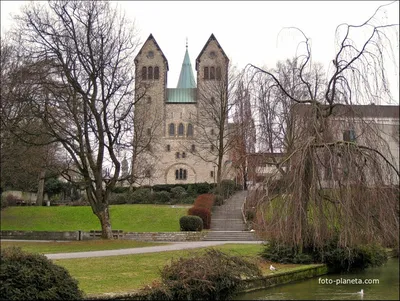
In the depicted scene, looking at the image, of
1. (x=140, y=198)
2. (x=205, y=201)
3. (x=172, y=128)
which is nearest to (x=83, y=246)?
(x=205, y=201)

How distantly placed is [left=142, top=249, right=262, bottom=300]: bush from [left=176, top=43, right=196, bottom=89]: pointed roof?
53495 millimetres

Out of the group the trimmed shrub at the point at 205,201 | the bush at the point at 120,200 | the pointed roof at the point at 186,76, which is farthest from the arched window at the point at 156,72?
the trimmed shrub at the point at 205,201

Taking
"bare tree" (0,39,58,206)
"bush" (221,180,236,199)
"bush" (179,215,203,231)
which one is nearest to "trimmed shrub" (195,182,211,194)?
"bush" (221,180,236,199)

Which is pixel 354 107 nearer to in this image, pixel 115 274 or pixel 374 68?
pixel 374 68

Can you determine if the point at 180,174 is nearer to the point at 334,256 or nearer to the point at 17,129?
the point at 17,129

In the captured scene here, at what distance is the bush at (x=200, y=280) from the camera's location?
10.7m

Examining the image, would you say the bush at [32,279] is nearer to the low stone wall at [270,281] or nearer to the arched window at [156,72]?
the low stone wall at [270,281]

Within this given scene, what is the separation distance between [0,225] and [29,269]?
2987cm

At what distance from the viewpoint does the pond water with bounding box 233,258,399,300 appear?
448 inches

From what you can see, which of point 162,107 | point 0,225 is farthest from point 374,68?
point 162,107

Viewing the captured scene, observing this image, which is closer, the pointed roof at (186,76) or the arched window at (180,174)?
the arched window at (180,174)

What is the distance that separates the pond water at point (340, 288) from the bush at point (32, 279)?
438 centimetres

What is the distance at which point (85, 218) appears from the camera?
36312mm

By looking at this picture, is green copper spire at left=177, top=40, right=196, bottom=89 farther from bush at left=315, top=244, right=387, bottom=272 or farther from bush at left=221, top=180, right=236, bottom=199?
bush at left=315, top=244, right=387, bottom=272
